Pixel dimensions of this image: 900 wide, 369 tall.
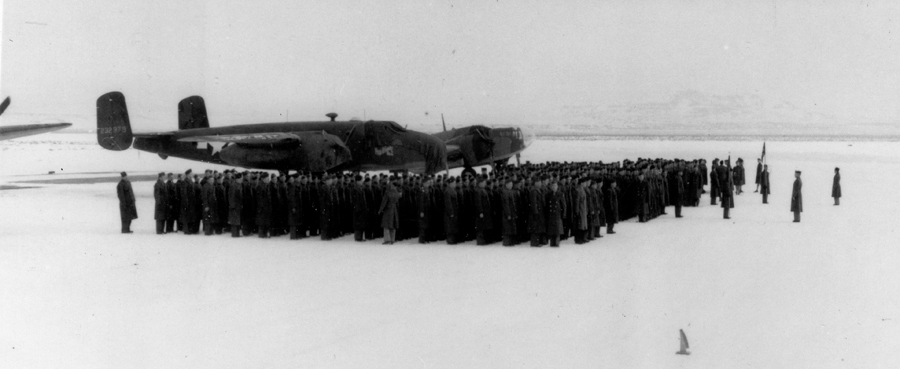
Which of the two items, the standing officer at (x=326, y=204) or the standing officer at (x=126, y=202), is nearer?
the standing officer at (x=326, y=204)

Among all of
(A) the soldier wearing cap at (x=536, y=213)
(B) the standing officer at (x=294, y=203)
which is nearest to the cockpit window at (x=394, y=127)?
(B) the standing officer at (x=294, y=203)

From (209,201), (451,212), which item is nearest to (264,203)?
(209,201)

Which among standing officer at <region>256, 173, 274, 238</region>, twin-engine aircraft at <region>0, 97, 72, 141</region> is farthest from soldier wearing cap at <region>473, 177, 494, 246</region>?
twin-engine aircraft at <region>0, 97, 72, 141</region>

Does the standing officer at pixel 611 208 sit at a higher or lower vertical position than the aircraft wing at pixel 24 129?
lower

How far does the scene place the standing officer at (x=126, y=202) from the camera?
15.3 m

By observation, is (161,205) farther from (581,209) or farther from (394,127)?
(394,127)

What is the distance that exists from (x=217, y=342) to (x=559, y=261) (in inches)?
234

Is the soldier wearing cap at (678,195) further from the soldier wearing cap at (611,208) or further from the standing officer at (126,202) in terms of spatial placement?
the standing officer at (126,202)

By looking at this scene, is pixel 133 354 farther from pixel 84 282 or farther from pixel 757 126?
pixel 757 126

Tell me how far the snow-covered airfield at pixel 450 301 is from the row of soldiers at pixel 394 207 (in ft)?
1.33

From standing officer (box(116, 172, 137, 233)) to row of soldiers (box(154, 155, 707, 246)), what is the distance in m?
0.53

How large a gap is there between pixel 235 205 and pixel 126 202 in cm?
224

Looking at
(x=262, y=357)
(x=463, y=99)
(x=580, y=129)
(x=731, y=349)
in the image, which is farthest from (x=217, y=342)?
(x=580, y=129)

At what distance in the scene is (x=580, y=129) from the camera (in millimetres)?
142875
